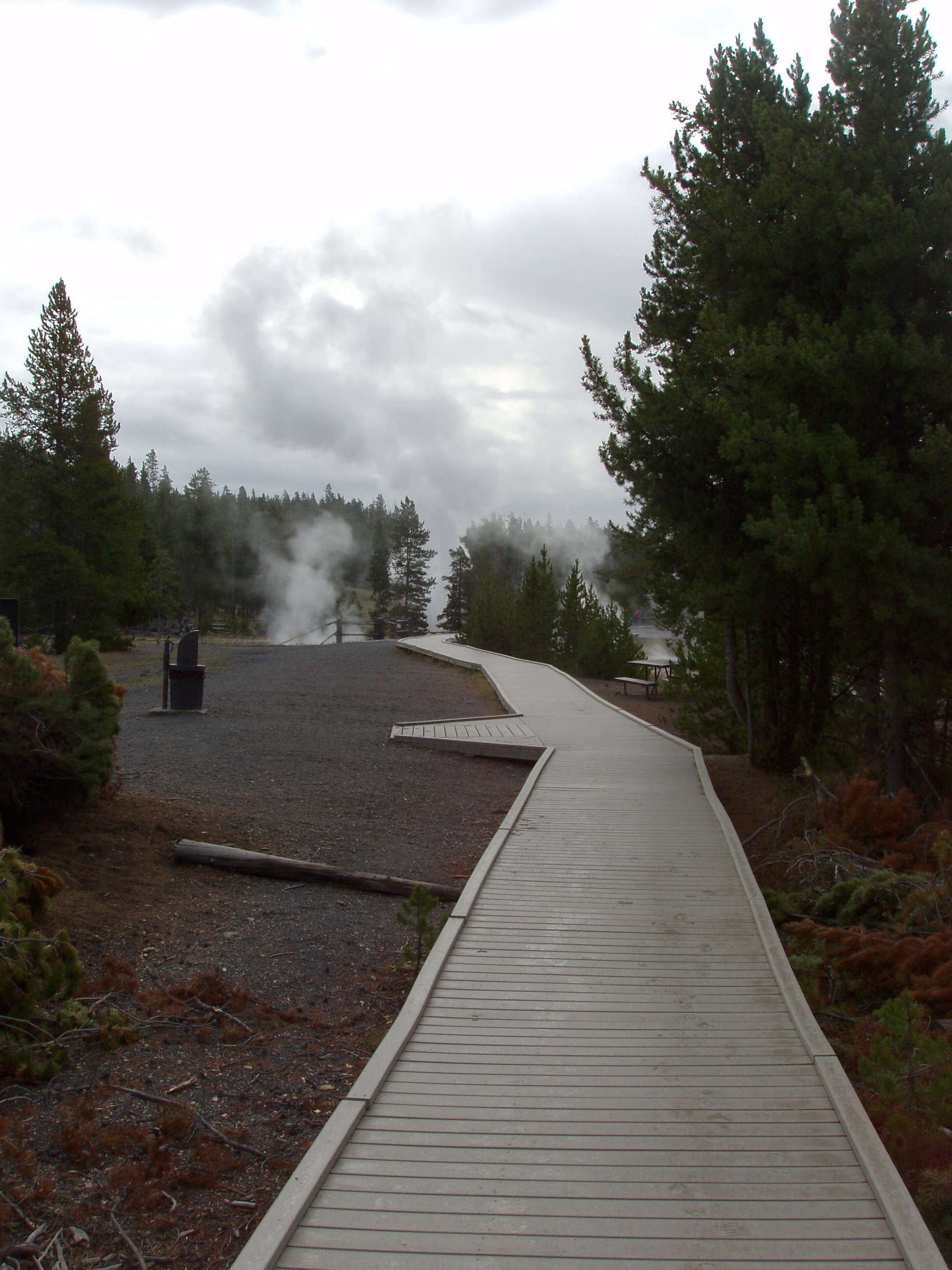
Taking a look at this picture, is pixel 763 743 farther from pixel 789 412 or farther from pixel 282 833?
pixel 282 833

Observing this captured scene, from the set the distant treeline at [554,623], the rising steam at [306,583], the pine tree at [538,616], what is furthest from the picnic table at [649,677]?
the rising steam at [306,583]

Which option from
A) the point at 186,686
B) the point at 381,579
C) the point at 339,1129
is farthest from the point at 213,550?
the point at 339,1129

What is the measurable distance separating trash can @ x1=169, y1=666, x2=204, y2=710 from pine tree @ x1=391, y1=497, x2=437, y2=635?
48894 mm

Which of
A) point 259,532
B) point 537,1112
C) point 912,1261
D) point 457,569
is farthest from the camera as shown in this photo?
point 259,532

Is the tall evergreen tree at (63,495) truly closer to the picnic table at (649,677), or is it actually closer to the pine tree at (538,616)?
the pine tree at (538,616)

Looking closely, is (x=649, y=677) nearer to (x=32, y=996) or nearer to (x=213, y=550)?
(x=32, y=996)

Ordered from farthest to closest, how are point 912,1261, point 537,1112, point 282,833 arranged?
1. point 282,833
2. point 537,1112
3. point 912,1261

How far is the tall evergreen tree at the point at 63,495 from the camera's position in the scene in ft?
83.4

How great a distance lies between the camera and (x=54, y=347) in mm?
26453

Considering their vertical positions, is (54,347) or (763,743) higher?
(54,347)

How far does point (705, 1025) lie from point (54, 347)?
2756 centimetres

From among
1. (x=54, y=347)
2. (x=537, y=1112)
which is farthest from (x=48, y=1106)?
(x=54, y=347)

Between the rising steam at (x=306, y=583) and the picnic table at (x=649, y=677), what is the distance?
28908 millimetres

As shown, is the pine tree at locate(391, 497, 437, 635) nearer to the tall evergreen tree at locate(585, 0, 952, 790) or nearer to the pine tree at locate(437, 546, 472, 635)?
the pine tree at locate(437, 546, 472, 635)
